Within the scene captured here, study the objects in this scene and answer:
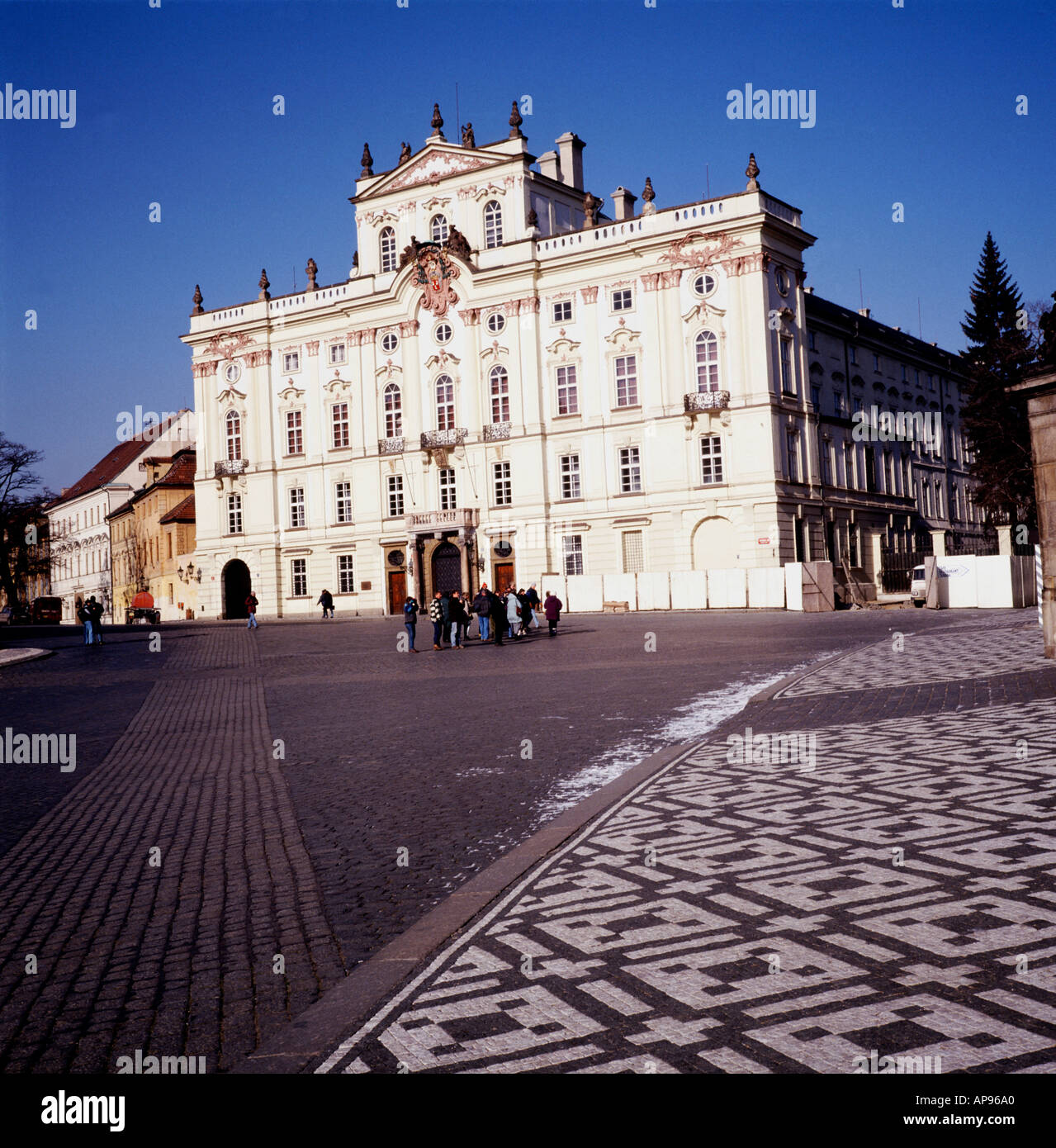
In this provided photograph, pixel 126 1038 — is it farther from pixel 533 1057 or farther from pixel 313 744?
pixel 313 744

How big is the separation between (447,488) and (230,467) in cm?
1457

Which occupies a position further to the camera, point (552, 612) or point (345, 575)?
point (345, 575)

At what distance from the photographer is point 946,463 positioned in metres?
79.0

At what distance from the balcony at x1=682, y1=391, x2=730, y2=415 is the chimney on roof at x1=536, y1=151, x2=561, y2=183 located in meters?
18.3

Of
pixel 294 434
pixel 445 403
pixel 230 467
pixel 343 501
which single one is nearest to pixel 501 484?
pixel 445 403

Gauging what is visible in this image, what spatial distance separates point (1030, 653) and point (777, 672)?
12.7ft

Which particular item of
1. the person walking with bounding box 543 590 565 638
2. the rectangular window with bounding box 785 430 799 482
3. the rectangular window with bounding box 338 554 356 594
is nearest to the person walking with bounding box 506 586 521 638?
the person walking with bounding box 543 590 565 638

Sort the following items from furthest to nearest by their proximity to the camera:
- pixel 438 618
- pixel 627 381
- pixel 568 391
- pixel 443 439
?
pixel 443 439, pixel 568 391, pixel 627 381, pixel 438 618

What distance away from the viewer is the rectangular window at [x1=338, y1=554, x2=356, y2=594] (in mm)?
65312

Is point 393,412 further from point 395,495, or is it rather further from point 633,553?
point 633,553

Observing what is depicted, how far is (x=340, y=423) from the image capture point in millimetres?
65625

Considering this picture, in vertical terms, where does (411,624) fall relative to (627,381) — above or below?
below

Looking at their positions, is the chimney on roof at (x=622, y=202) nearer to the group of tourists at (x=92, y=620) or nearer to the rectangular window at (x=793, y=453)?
the rectangular window at (x=793, y=453)

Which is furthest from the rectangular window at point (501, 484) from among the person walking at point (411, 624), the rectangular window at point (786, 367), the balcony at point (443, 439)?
the person walking at point (411, 624)
